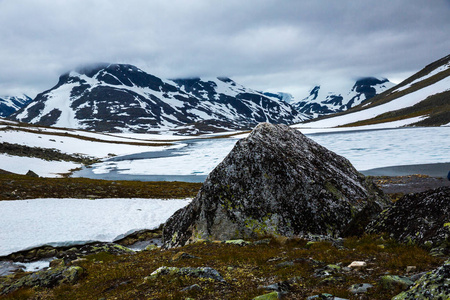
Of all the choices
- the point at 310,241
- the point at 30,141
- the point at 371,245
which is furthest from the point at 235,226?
the point at 30,141

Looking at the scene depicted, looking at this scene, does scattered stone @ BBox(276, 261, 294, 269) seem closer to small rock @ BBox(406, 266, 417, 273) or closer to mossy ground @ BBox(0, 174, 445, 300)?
mossy ground @ BBox(0, 174, 445, 300)

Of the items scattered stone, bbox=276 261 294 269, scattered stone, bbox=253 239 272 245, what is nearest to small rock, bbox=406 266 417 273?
Answer: scattered stone, bbox=276 261 294 269

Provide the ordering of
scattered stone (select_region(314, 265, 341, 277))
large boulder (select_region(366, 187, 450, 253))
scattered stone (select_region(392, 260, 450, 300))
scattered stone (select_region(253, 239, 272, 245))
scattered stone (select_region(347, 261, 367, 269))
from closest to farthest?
scattered stone (select_region(392, 260, 450, 300))
scattered stone (select_region(314, 265, 341, 277))
scattered stone (select_region(347, 261, 367, 269))
large boulder (select_region(366, 187, 450, 253))
scattered stone (select_region(253, 239, 272, 245))

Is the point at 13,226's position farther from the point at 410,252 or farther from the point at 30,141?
the point at 30,141

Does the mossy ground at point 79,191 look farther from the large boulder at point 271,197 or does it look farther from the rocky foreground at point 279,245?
the large boulder at point 271,197

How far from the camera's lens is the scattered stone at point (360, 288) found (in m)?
5.78

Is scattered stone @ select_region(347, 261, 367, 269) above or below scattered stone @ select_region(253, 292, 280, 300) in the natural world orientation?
below

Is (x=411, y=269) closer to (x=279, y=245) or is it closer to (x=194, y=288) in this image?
(x=279, y=245)

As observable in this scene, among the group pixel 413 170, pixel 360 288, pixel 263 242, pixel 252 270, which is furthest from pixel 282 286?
pixel 413 170

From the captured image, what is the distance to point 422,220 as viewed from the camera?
29.2ft

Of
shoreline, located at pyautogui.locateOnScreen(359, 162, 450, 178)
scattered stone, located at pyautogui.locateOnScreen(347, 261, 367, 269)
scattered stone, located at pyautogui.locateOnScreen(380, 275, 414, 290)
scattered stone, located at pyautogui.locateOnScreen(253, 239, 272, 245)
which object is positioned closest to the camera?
scattered stone, located at pyautogui.locateOnScreen(380, 275, 414, 290)

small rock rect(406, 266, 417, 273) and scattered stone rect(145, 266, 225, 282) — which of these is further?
scattered stone rect(145, 266, 225, 282)

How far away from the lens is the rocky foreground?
21.8ft

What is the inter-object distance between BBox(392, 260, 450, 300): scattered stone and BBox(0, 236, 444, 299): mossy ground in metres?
0.87
